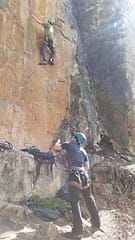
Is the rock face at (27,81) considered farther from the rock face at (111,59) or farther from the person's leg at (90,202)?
the person's leg at (90,202)

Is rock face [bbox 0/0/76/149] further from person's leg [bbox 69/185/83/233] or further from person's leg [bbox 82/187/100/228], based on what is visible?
person's leg [bbox 69/185/83/233]

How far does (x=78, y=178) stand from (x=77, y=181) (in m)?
0.06

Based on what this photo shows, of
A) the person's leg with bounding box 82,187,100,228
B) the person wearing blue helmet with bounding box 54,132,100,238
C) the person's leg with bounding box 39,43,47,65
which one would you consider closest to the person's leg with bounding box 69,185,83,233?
the person wearing blue helmet with bounding box 54,132,100,238

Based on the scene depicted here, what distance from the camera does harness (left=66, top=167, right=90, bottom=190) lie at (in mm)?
6609

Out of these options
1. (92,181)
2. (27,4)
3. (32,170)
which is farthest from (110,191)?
(27,4)

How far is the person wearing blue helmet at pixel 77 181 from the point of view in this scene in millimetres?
6441

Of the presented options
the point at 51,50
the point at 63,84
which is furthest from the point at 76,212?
the point at 51,50

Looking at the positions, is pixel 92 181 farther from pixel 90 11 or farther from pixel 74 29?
pixel 90 11

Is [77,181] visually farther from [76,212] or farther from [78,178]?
[76,212]

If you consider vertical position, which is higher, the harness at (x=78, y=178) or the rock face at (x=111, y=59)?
the rock face at (x=111, y=59)

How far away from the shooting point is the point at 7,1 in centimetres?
1065

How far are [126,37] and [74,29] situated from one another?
6.40ft

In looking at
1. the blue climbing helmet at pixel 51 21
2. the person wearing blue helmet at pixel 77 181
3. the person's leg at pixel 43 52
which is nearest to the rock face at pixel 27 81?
the person's leg at pixel 43 52

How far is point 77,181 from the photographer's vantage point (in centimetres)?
661
